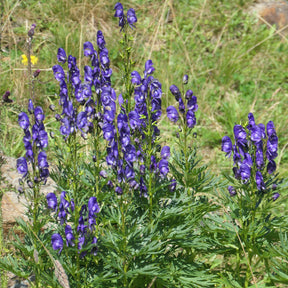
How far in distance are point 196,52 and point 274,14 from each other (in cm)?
173

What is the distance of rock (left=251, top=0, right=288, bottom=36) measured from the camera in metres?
8.03

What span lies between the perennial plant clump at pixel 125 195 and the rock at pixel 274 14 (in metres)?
5.30

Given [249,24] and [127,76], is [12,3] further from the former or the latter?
[127,76]

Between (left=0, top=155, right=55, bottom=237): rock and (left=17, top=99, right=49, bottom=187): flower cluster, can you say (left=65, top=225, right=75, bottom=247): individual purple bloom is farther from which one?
(left=0, top=155, right=55, bottom=237): rock

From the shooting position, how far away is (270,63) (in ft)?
24.2

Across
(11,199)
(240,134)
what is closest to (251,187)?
(240,134)

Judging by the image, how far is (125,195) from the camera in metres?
2.85

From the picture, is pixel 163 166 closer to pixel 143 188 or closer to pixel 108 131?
pixel 143 188

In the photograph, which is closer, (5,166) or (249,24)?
(5,166)

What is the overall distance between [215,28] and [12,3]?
3421mm

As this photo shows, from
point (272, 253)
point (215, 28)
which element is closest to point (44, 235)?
point (272, 253)

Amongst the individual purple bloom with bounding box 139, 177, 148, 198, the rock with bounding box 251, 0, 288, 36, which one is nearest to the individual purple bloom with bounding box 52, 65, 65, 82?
the individual purple bloom with bounding box 139, 177, 148, 198

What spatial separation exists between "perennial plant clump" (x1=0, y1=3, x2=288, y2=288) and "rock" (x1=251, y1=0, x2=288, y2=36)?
5302mm

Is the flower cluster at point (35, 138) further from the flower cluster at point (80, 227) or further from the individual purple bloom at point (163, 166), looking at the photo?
the individual purple bloom at point (163, 166)
